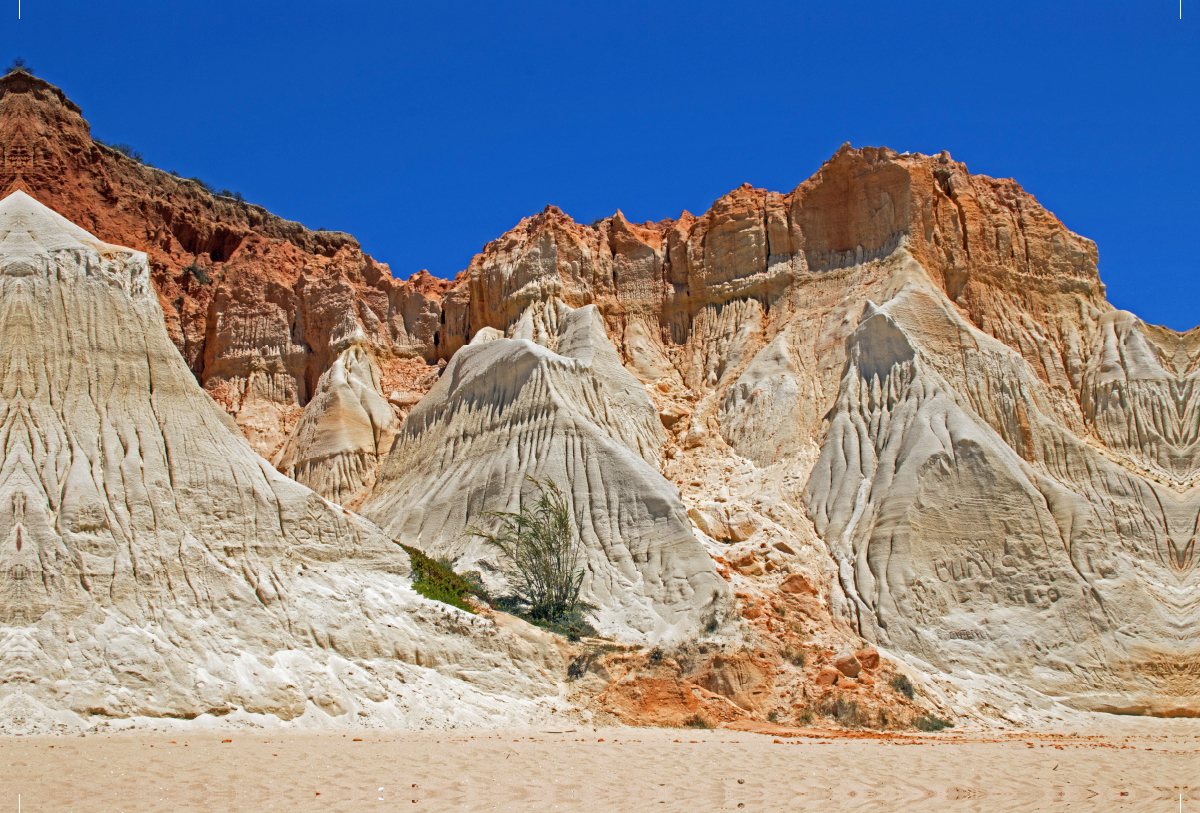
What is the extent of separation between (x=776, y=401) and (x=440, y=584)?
55.8ft

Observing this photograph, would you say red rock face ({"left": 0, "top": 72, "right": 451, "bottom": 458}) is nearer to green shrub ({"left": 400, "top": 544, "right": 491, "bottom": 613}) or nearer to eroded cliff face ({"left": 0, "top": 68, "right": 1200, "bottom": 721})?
→ eroded cliff face ({"left": 0, "top": 68, "right": 1200, "bottom": 721})

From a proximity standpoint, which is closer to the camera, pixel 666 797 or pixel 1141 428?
pixel 666 797

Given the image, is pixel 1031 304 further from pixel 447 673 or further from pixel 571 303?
pixel 447 673

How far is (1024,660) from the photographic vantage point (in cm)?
2672

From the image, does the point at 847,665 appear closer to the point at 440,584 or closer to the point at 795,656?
the point at 795,656

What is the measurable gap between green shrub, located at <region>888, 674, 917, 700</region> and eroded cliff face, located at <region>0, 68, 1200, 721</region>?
851 mm

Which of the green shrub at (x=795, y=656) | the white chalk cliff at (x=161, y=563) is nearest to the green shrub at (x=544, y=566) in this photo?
the white chalk cliff at (x=161, y=563)

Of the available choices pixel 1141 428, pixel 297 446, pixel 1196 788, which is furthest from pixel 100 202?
pixel 1196 788

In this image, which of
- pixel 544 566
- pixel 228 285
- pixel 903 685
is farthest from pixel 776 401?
pixel 228 285

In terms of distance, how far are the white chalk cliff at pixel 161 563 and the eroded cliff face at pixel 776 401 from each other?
4311 mm

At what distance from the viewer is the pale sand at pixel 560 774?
36.7 ft

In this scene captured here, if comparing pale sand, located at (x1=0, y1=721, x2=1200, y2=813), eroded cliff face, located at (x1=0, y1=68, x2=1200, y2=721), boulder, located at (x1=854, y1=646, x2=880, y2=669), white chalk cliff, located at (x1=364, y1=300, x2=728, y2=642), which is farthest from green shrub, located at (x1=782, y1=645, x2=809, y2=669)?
pale sand, located at (x1=0, y1=721, x2=1200, y2=813)

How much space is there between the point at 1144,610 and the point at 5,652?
82.9 ft

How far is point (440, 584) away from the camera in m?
23.7
